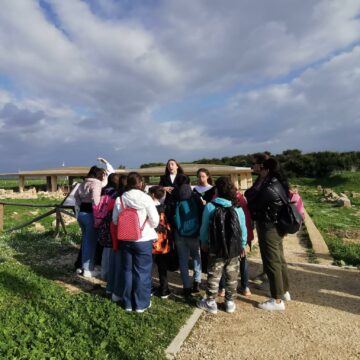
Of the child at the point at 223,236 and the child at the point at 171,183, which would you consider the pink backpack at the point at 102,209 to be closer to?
the child at the point at 171,183

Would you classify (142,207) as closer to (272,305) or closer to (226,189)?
(226,189)

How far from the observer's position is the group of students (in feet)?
14.5

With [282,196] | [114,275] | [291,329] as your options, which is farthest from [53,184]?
[291,329]

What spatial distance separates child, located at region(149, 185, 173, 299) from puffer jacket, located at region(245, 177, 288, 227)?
123 cm

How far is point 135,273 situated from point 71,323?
914 millimetres

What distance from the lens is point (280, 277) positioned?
4676 mm

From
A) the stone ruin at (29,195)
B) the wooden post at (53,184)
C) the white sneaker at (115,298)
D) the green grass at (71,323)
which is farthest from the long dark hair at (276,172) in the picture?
the wooden post at (53,184)

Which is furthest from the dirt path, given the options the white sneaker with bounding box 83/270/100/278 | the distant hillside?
the distant hillside

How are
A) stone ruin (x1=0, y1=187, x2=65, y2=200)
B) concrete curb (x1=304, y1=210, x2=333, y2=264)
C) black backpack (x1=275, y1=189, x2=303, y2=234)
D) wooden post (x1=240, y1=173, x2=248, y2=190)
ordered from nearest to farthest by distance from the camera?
1. black backpack (x1=275, y1=189, x2=303, y2=234)
2. concrete curb (x1=304, y1=210, x2=333, y2=264)
3. wooden post (x1=240, y1=173, x2=248, y2=190)
4. stone ruin (x1=0, y1=187, x2=65, y2=200)

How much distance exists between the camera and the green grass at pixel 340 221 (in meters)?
7.87

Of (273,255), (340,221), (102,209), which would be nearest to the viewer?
(273,255)

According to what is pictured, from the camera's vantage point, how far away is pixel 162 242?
5016mm

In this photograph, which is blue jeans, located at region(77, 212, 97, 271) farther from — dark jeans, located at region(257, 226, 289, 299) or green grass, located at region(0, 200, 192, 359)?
dark jeans, located at region(257, 226, 289, 299)

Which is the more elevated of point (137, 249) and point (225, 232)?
point (225, 232)
